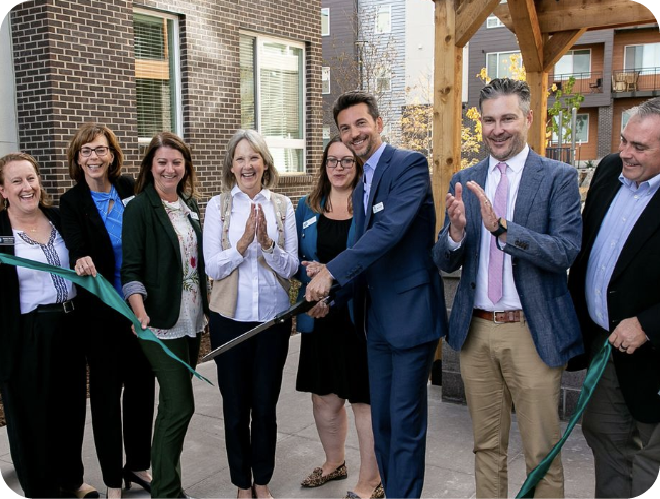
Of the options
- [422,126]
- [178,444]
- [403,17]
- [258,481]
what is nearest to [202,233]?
[178,444]

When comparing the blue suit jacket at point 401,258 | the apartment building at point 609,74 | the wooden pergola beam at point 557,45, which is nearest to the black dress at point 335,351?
the blue suit jacket at point 401,258

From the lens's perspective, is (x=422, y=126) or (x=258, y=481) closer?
(x=258, y=481)

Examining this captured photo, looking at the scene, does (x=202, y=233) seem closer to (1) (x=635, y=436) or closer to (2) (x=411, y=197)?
(2) (x=411, y=197)

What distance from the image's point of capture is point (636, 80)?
3397cm

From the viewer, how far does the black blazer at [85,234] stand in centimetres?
366

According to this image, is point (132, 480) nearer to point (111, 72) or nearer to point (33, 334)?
point (33, 334)

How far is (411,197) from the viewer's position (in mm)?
3238

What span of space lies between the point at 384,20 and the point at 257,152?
26.0m

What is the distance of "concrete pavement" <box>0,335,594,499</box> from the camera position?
4.00 metres

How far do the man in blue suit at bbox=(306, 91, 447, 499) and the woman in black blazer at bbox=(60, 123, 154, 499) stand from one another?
4.26 feet

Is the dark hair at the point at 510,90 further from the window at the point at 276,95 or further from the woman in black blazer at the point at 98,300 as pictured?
the window at the point at 276,95

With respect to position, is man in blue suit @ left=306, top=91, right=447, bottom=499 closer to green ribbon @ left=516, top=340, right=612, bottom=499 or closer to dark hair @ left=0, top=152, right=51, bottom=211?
green ribbon @ left=516, top=340, right=612, bottom=499

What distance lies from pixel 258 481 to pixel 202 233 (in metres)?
1.47

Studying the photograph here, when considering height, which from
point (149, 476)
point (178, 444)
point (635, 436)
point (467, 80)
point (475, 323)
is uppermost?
point (467, 80)
